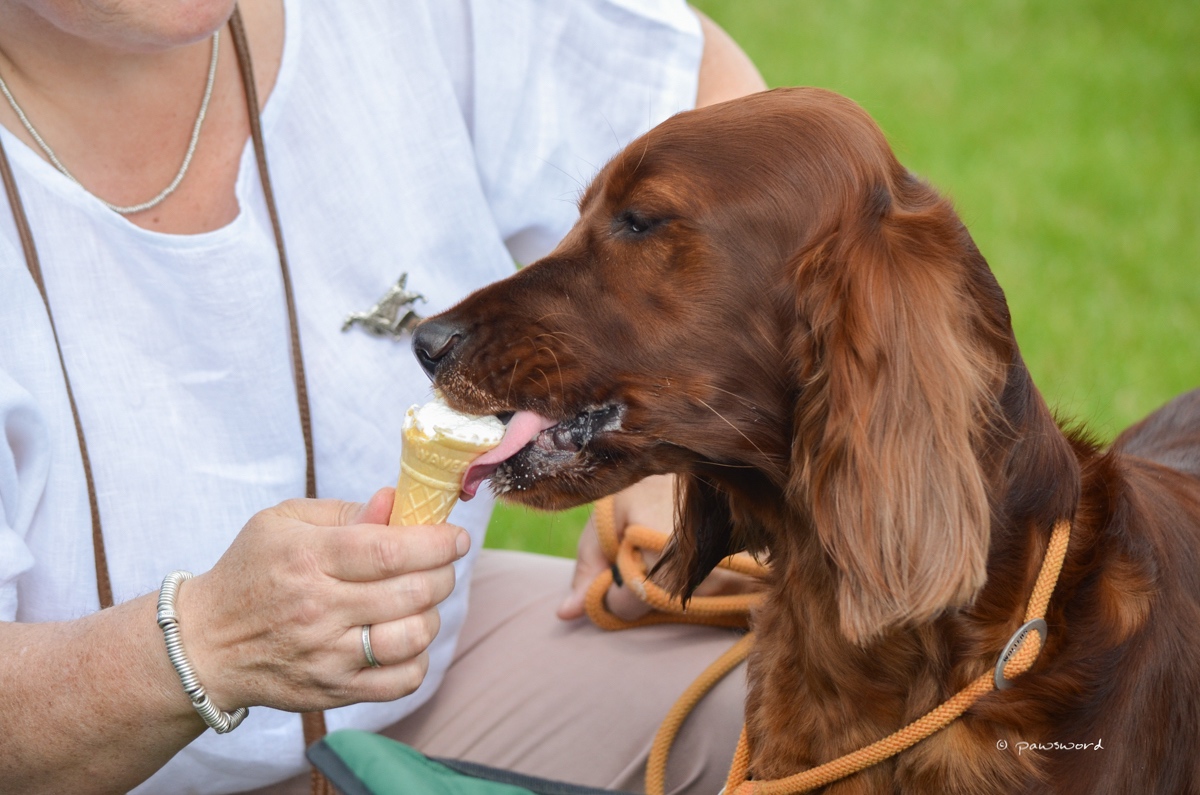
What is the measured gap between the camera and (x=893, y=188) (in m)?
1.77

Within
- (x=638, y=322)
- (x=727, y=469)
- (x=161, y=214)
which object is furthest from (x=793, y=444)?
(x=161, y=214)

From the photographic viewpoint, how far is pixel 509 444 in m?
1.75

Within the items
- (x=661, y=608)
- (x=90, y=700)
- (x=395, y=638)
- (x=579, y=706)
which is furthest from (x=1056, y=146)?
(x=90, y=700)

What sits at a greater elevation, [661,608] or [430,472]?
[430,472]

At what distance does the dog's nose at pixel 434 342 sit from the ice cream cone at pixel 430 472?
193 mm

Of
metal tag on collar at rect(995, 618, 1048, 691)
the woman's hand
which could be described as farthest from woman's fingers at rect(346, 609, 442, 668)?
metal tag on collar at rect(995, 618, 1048, 691)

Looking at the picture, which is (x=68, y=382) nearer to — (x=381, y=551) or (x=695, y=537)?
(x=381, y=551)

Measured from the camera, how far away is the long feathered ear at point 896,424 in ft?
5.15

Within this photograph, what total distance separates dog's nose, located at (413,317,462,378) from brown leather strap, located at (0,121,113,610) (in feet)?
1.89

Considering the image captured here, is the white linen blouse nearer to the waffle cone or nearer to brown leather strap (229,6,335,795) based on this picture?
brown leather strap (229,6,335,795)

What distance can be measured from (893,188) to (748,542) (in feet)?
2.10

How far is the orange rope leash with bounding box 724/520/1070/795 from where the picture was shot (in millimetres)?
1674

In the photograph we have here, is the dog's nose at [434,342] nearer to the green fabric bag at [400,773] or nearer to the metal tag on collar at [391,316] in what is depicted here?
the metal tag on collar at [391,316]

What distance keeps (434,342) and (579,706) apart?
91 cm
